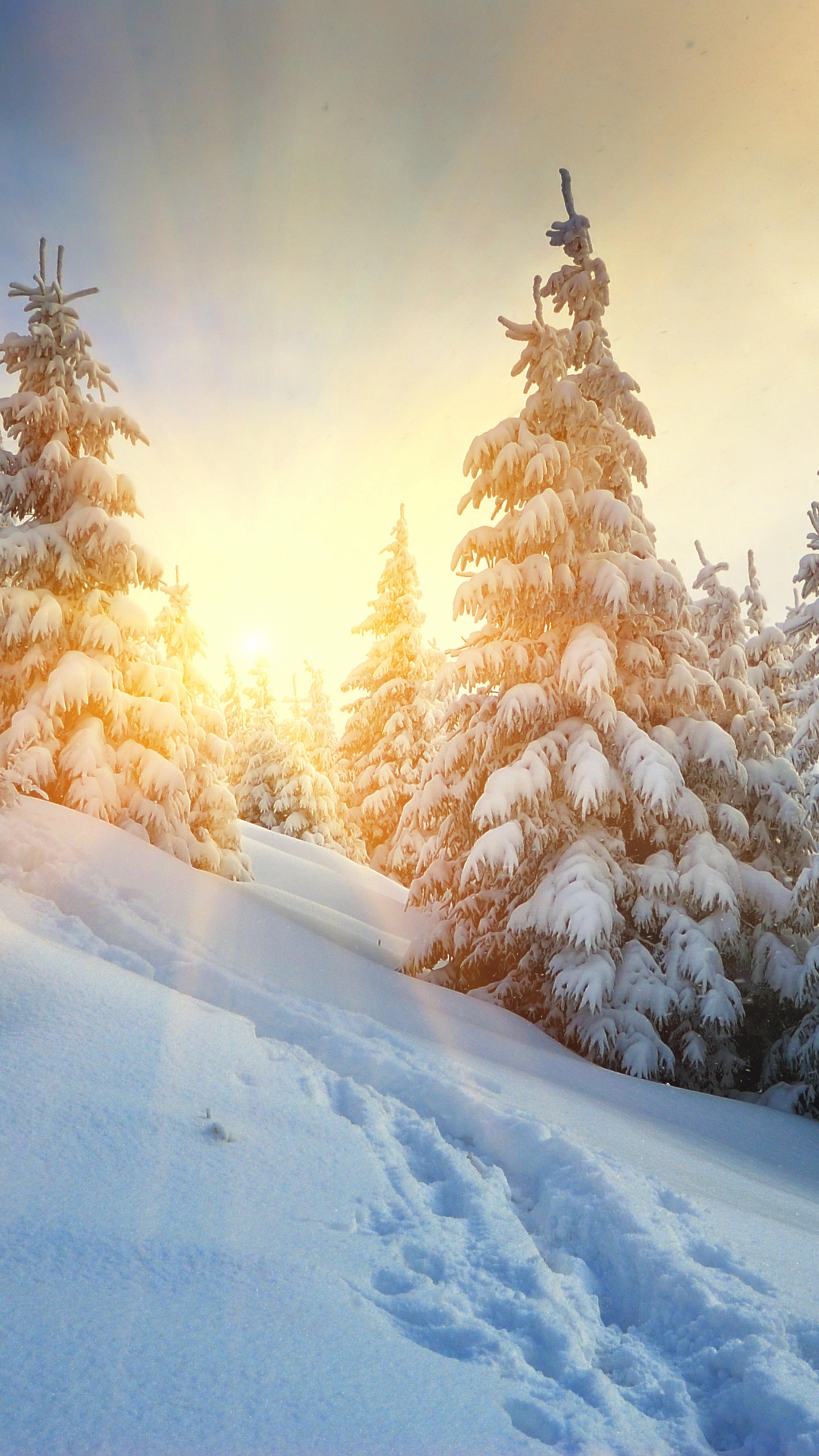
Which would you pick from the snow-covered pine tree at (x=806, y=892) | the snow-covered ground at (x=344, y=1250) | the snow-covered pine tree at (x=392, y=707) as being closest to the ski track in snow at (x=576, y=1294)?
the snow-covered ground at (x=344, y=1250)

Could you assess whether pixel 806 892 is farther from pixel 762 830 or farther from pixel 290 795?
pixel 290 795

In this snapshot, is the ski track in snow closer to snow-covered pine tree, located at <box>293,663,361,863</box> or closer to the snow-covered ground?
the snow-covered ground

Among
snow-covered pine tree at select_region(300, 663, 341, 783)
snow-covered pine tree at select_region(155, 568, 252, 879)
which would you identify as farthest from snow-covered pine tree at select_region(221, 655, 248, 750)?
snow-covered pine tree at select_region(155, 568, 252, 879)

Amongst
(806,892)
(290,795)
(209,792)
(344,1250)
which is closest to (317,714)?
(290,795)

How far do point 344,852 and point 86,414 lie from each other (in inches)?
816

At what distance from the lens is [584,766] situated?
9.05m

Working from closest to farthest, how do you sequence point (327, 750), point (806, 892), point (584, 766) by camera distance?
point (584, 766) → point (806, 892) → point (327, 750)

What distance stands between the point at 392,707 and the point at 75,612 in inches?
636

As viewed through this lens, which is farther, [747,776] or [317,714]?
[317,714]

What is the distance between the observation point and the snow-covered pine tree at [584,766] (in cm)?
889

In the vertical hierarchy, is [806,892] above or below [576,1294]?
above

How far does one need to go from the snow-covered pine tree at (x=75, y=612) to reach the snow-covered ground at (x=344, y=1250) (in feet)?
15.8

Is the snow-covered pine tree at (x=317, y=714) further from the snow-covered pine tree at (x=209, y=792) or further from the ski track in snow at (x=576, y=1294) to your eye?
the ski track in snow at (x=576, y=1294)

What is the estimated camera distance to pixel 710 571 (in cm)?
1545
